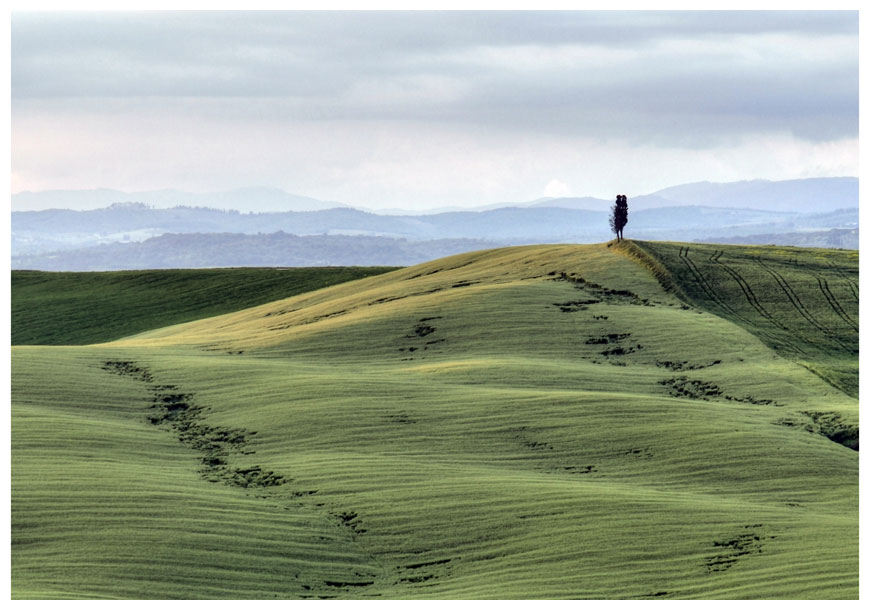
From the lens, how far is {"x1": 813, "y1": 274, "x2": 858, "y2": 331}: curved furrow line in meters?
46.5

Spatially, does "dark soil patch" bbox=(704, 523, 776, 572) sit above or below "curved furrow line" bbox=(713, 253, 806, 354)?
below

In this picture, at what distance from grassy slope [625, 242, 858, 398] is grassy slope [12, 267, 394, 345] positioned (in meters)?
34.7

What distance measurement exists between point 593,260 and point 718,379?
2115cm

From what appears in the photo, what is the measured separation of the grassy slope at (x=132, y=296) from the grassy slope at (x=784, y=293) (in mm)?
34675

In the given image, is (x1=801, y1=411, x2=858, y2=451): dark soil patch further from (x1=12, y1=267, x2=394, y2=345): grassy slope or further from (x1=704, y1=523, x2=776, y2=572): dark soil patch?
(x1=12, y1=267, x2=394, y2=345): grassy slope

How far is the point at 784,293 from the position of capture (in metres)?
50.8

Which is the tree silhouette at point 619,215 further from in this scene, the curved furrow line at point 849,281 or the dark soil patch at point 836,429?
the dark soil patch at point 836,429

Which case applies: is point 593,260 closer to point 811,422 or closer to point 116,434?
point 811,422

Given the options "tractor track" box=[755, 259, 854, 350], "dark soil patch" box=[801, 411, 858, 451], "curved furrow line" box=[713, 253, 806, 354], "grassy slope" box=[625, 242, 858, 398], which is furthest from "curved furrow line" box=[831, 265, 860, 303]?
"dark soil patch" box=[801, 411, 858, 451]

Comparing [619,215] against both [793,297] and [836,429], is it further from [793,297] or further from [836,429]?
[836,429]

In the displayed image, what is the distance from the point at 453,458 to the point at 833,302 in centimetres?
3116

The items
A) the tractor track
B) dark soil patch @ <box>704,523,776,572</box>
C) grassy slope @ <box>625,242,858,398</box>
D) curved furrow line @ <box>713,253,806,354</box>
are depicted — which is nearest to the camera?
dark soil patch @ <box>704,523,776,572</box>

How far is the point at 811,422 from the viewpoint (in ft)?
98.8
